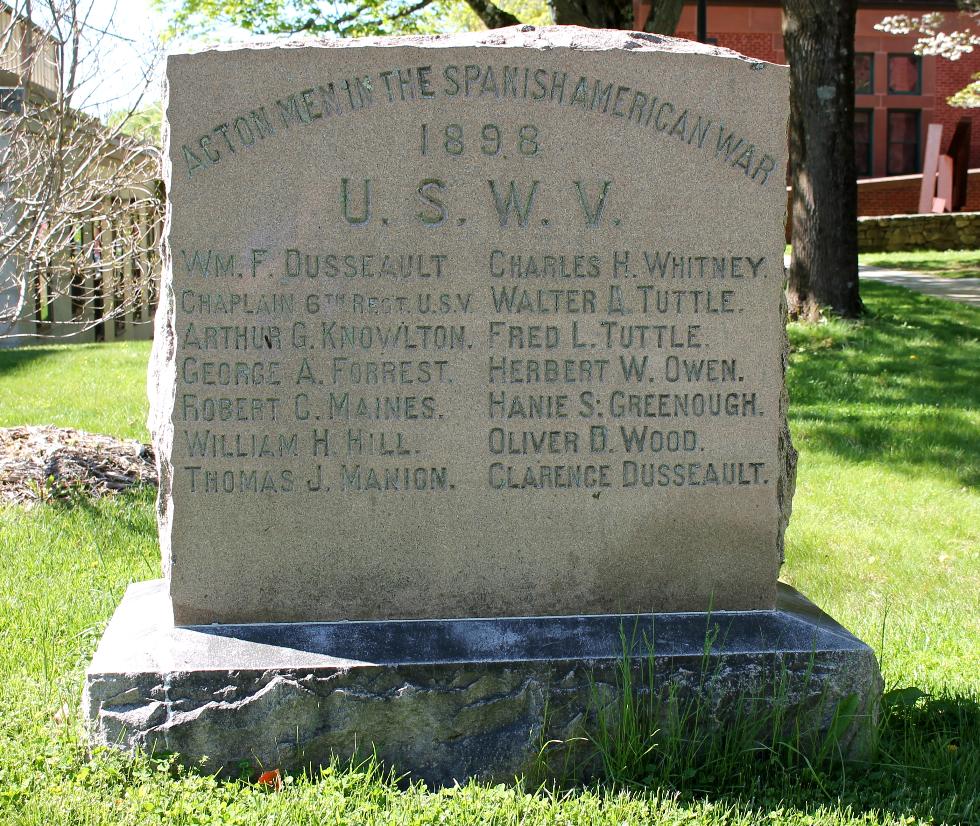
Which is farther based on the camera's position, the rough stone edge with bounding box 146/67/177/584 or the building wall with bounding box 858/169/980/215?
the building wall with bounding box 858/169/980/215

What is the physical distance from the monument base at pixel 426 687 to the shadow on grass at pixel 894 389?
4.10 meters

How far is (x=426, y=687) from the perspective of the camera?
3420mm

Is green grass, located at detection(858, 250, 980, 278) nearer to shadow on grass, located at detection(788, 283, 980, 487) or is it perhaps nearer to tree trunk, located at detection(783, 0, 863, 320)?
shadow on grass, located at detection(788, 283, 980, 487)

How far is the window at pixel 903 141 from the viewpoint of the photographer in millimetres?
31375

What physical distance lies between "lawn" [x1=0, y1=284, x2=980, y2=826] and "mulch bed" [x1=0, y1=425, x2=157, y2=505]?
28cm

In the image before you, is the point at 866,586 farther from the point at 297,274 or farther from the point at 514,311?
the point at 297,274

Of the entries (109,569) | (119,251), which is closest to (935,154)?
(119,251)

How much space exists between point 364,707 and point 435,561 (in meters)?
0.55

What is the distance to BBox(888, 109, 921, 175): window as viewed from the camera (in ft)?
103

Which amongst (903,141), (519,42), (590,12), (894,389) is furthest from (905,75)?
(519,42)

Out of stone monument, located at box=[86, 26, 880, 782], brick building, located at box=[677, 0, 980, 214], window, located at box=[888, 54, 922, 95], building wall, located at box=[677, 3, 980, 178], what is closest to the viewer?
stone monument, located at box=[86, 26, 880, 782]

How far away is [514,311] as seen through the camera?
12.1 feet

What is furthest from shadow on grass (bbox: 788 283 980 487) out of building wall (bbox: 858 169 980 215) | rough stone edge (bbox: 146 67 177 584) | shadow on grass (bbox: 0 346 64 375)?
building wall (bbox: 858 169 980 215)

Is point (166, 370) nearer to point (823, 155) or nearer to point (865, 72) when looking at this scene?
point (823, 155)
